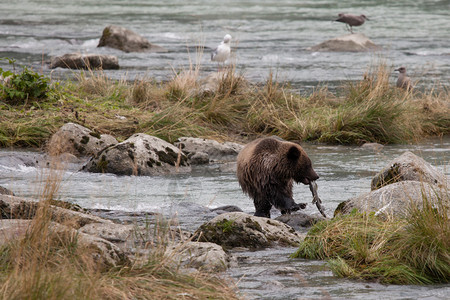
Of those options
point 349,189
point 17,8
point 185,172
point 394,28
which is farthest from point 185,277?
point 17,8

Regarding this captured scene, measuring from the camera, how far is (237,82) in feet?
44.7

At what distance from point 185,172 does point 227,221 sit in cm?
380

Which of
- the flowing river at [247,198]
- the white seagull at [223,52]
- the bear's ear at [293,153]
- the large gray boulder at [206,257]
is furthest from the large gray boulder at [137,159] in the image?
the white seagull at [223,52]

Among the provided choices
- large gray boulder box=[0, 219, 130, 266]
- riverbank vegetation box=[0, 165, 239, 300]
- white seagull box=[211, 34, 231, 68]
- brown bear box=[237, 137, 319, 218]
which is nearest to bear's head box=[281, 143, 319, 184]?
brown bear box=[237, 137, 319, 218]

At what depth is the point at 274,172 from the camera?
25.0 feet

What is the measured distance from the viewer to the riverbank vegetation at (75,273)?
400cm

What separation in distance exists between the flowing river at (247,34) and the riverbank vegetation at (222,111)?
103 centimetres

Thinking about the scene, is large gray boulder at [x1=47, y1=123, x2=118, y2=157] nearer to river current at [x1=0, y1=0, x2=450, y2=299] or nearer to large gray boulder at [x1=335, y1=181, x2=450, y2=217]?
river current at [x1=0, y1=0, x2=450, y2=299]

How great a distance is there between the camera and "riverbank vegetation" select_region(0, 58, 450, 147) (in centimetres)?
1195

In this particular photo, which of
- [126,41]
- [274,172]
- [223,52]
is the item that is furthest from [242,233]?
[126,41]

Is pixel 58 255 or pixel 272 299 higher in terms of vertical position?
pixel 58 255

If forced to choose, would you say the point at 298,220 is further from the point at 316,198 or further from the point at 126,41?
the point at 126,41

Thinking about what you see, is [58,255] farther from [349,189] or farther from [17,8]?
[17,8]

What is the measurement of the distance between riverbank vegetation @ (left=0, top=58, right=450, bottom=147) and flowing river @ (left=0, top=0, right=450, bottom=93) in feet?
3.39
